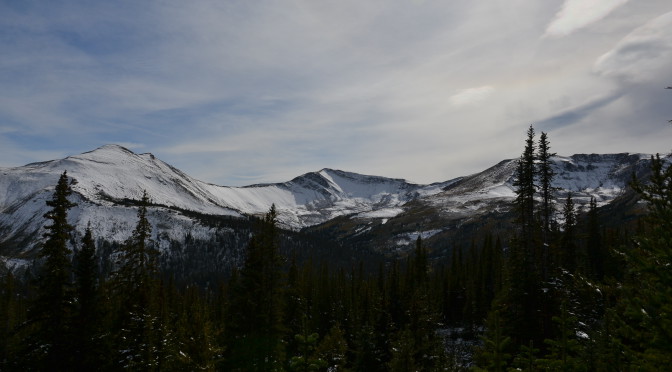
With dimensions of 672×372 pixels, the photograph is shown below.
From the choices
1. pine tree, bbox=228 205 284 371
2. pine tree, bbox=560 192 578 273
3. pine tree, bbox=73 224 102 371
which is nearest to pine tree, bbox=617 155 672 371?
pine tree, bbox=73 224 102 371

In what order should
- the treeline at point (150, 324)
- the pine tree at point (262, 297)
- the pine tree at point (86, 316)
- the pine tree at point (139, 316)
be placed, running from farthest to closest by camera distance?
the pine tree at point (262, 297) → the pine tree at point (139, 316) → the pine tree at point (86, 316) → the treeline at point (150, 324)

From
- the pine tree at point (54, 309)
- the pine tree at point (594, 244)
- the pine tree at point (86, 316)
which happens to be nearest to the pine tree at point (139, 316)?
the pine tree at point (86, 316)

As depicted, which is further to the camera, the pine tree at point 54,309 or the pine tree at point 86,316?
the pine tree at point 86,316

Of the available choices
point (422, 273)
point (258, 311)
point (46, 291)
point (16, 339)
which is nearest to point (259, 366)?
point (258, 311)

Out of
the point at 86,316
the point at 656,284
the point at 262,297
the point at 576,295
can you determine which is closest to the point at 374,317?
the point at 262,297

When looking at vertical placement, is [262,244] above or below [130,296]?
above

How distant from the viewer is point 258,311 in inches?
1254

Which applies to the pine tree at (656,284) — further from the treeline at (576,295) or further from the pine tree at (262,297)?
the pine tree at (262,297)

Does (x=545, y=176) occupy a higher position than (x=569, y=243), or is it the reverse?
(x=545, y=176)

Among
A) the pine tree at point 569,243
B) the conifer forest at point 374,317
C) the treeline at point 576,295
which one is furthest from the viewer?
the pine tree at point 569,243

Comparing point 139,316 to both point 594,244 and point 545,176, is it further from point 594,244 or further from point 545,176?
point 594,244

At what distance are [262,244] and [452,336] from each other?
1631 inches

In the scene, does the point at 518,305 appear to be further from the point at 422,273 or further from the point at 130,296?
the point at 422,273

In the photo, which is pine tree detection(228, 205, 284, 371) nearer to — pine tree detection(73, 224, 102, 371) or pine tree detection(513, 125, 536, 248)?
pine tree detection(73, 224, 102, 371)
